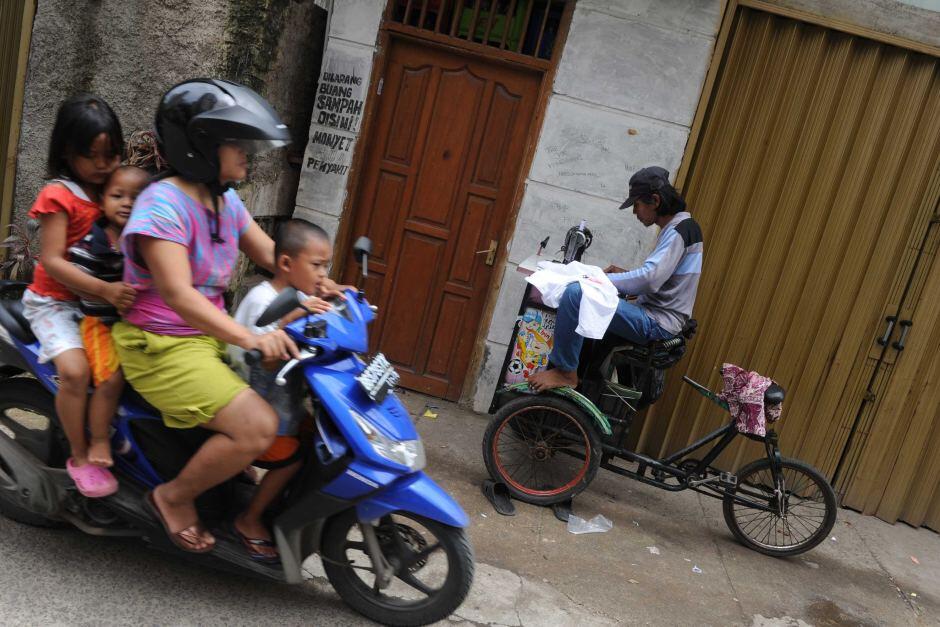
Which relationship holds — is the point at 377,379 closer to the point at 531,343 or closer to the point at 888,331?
the point at 531,343

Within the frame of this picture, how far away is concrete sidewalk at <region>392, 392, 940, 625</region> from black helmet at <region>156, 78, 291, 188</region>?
Answer: 2083mm

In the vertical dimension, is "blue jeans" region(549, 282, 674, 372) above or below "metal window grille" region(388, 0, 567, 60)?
below

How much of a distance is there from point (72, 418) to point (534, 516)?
261 centimetres

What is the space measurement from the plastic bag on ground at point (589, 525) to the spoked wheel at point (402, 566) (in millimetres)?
1499

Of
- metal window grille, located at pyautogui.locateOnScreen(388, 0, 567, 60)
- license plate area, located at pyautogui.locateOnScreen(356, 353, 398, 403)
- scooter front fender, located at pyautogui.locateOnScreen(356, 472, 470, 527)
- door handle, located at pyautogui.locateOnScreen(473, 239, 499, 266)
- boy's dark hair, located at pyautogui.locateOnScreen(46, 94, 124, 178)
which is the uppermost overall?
metal window grille, located at pyautogui.locateOnScreen(388, 0, 567, 60)

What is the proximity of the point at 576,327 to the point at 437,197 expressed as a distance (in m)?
1.90

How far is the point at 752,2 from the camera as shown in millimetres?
5316

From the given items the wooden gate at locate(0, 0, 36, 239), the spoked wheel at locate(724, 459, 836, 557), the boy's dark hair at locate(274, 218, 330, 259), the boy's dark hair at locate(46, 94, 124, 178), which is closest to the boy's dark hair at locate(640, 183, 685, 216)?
the spoked wheel at locate(724, 459, 836, 557)

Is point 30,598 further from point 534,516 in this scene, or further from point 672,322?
point 672,322

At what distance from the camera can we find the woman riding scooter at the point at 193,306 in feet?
8.99

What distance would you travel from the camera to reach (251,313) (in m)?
2.93

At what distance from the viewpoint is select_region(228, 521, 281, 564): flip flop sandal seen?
121 inches

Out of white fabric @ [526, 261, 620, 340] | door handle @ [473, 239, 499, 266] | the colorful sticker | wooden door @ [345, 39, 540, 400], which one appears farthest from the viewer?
door handle @ [473, 239, 499, 266]

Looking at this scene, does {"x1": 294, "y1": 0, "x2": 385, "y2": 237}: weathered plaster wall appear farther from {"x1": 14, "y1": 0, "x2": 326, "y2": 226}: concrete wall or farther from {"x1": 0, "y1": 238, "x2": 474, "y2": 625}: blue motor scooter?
{"x1": 0, "y1": 238, "x2": 474, "y2": 625}: blue motor scooter
